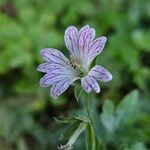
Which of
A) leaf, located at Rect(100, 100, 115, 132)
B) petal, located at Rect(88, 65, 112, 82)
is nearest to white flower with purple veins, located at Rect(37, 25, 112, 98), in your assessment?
petal, located at Rect(88, 65, 112, 82)

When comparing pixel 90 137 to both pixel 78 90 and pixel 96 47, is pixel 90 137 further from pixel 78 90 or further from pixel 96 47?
pixel 96 47

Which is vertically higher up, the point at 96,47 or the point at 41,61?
the point at 41,61

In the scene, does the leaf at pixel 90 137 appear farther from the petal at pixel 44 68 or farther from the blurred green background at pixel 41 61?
the blurred green background at pixel 41 61

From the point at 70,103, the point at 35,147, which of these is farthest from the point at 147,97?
the point at 35,147

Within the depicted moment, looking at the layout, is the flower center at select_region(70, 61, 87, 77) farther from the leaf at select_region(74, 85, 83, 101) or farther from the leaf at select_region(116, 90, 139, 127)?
the leaf at select_region(116, 90, 139, 127)

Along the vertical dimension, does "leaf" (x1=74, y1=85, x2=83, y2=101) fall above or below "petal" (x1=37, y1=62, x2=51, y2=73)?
below

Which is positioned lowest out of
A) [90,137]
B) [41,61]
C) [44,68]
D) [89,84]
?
[90,137]

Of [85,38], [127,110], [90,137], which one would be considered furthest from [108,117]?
[85,38]
